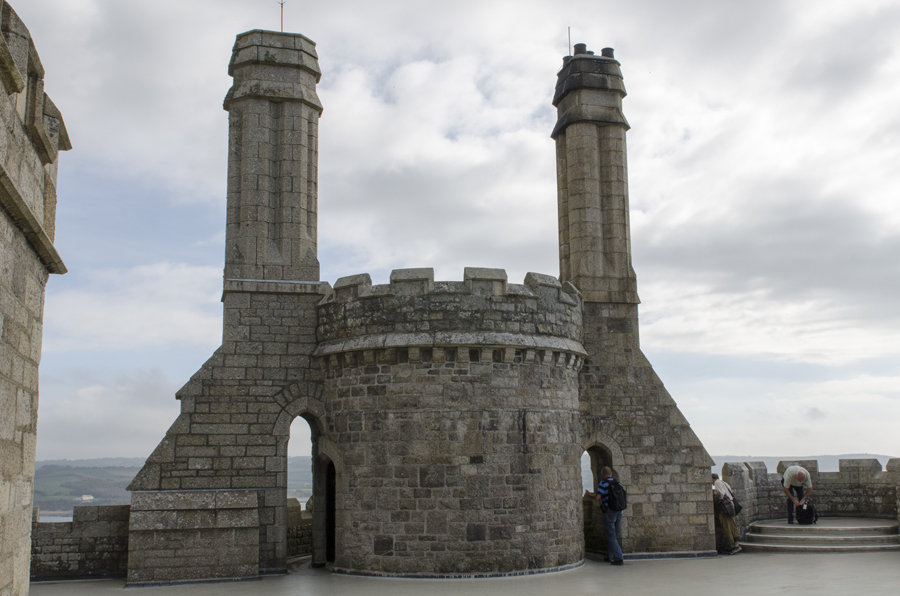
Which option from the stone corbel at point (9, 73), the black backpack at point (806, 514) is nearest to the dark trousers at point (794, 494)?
the black backpack at point (806, 514)

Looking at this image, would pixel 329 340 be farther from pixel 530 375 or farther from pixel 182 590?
pixel 182 590

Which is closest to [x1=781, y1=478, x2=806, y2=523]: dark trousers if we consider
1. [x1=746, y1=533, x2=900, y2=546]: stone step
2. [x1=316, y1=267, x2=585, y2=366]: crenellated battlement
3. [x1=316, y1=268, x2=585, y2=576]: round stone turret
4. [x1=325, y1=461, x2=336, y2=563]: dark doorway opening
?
[x1=746, y1=533, x2=900, y2=546]: stone step

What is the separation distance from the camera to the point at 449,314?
11289 mm

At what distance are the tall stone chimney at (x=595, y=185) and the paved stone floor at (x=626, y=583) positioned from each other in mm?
4880

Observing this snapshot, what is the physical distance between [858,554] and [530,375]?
613 centimetres

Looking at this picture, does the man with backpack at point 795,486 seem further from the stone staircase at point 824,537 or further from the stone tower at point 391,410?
the stone tower at point 391,410

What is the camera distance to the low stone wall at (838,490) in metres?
14.8

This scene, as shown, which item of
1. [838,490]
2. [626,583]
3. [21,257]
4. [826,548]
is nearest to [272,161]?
[21,257]

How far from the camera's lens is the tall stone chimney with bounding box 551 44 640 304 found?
14.0m

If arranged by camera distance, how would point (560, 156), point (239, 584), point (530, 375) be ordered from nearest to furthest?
point (239, 584) → point (530, 375) → point (560, 156)

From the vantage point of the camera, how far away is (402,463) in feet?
36.1

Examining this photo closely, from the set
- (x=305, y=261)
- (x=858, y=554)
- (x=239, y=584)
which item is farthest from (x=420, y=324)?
(x=858, y=554)

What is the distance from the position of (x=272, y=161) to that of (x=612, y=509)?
813 centimetres

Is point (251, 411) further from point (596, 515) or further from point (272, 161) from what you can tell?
point (596, 515)
